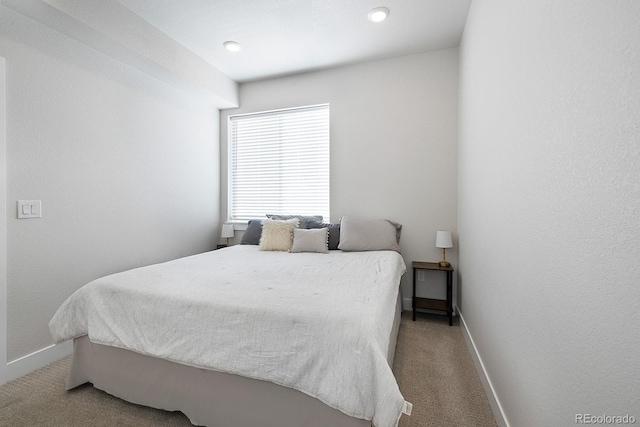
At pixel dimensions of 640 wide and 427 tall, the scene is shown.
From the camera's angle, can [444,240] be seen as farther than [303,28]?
Yes

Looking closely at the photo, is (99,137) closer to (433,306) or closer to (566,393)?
(566,393)

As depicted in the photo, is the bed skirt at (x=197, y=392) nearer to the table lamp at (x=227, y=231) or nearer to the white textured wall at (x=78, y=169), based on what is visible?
the white textured wall at (x=78, y=169)

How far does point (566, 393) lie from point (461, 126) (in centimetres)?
254

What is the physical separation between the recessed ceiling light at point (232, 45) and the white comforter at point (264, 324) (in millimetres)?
2375

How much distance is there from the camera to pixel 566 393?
2.75ft

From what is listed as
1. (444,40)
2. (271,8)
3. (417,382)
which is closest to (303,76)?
(271,8)

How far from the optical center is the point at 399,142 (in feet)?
10.7

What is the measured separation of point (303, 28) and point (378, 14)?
71 cm

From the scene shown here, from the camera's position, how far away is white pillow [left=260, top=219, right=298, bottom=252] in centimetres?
305

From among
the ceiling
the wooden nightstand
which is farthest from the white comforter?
the ceiling

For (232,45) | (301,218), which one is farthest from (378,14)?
(301,218)

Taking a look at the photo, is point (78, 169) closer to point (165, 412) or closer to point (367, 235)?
point (165, 412)

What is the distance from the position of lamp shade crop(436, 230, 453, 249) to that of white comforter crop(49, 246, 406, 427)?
1.12m

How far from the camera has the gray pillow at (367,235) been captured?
2.98m
